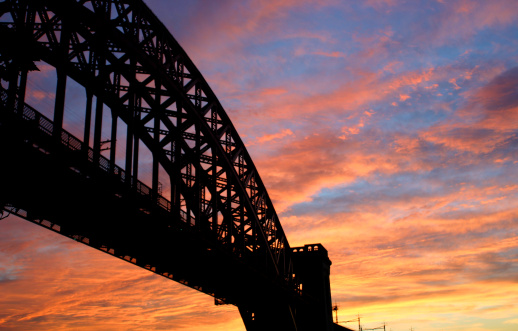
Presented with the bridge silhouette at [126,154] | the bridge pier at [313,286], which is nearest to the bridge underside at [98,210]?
the bridge silhouette at [126,154]

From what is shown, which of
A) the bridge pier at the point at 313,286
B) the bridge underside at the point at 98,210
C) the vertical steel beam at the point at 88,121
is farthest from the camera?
the bridge pier at the point at 313,286

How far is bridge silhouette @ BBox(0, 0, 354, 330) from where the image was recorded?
2769cm

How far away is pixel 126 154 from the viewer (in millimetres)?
36219

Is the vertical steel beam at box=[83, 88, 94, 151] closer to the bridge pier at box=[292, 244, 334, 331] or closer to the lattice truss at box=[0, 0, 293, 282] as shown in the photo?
the lattice truss at box=[0, 0, 293, 282]

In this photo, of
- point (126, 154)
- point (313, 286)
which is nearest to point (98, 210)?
point (126, 154)

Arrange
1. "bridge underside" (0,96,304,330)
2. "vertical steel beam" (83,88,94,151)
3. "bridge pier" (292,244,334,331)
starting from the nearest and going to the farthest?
"bridge underside" (0,96,304,330) → "vertical steel beam" (83,88,94,151) → "bridge pier" (292,244,334,331)

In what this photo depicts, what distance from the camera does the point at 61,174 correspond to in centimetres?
2841

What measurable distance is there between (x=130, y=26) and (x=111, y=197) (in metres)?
12.4

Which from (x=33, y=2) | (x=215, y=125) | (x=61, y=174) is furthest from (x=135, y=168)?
(x=215, y=125)

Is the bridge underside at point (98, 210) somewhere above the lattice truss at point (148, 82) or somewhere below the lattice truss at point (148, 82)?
below

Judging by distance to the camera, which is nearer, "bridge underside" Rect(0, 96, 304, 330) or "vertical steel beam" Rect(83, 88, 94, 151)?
"bridge underside" Rect(0, 96, 304, 330)

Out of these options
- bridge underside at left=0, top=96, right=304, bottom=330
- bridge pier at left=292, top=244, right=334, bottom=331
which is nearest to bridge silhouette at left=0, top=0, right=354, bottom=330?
bridge underside at left=0, top=96, right=304, bottom=330

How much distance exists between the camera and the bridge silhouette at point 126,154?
27.7 metres

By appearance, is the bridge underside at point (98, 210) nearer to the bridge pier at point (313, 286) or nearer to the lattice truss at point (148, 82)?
the lattice truss at point (148, 82)
